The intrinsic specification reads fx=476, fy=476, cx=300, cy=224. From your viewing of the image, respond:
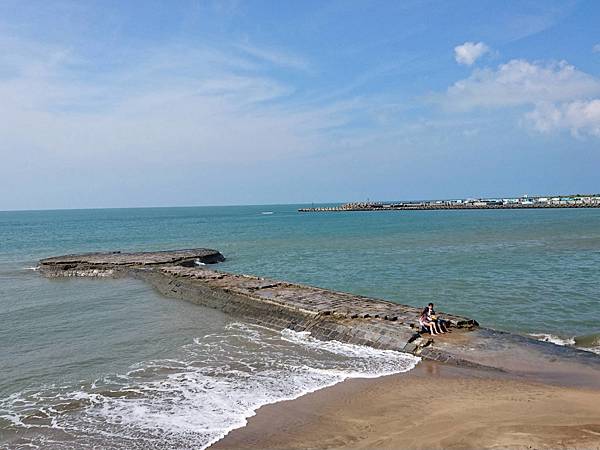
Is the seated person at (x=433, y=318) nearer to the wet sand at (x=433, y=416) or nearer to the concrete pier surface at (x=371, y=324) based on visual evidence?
the concrete pier surface at (x=371, y=324)

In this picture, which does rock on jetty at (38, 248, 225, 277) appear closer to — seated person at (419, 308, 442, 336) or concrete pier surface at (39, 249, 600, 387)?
concrete pier surface at (39, 249, 600, 387)

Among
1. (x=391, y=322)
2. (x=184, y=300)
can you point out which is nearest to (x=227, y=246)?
(x=184, y=300)

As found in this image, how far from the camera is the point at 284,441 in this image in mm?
9008

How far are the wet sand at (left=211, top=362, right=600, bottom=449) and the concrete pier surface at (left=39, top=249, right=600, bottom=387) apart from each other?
1.22 meters

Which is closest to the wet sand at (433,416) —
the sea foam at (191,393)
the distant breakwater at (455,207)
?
the sea foam at (191,393)

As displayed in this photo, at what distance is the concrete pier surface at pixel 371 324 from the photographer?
12.6 m

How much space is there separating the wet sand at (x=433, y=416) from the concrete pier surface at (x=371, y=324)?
Result: 47.9 inches

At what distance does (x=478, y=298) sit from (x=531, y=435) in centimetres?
1402

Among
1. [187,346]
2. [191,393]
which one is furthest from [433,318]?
[187,346]

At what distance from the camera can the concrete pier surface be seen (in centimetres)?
1256

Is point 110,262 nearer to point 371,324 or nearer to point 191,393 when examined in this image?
point 371,324

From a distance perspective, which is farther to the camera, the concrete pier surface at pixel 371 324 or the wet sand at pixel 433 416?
the concrete pier surface at pixel 371 324

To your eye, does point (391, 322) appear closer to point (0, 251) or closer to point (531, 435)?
point (531, 435)

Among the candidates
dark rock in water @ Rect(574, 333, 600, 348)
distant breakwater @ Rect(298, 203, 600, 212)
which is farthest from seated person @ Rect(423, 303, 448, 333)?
distant breakwater @ Rect(298, 203, 600, 212)
